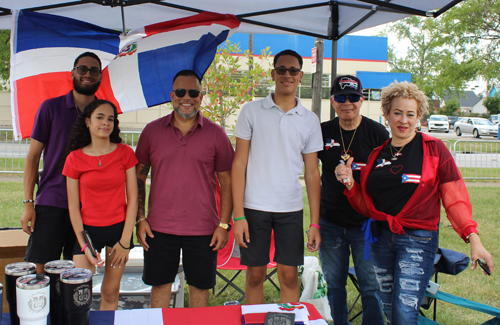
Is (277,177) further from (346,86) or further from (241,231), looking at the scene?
(346,86)

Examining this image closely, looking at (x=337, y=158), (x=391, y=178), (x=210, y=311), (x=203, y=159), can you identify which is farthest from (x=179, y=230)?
(x=391, y=178)

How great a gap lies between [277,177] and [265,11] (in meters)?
1.82

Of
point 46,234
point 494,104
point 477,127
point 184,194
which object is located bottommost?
point 46,234

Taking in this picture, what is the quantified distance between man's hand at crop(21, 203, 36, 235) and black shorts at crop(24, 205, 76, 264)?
28 mm

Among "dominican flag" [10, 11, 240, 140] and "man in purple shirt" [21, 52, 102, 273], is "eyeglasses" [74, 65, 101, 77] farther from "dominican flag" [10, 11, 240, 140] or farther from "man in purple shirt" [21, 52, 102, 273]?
"dominican flag" [10, 11, 240, 140]

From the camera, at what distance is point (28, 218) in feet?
8.55

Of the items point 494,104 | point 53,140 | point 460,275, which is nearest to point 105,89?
point 53,140

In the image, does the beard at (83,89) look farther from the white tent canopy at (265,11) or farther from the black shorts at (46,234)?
the black shorts at (46,234)

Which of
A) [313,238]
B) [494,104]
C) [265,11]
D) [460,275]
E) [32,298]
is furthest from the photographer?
[494,104]

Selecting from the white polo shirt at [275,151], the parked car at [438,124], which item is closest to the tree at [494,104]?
the parked car at [438,124]

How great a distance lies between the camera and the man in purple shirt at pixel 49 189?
2.62 metres

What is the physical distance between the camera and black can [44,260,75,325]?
57.5 inches

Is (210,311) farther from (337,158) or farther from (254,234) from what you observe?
(337,158)

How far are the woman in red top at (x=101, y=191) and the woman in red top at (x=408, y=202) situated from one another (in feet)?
4.58
